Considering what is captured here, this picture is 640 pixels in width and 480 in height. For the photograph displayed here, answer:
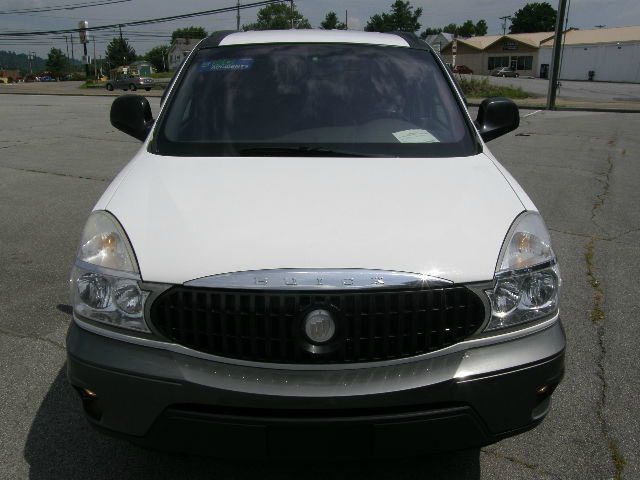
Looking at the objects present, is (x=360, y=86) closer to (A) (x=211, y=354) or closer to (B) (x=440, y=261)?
(B) (x=440, y=261)

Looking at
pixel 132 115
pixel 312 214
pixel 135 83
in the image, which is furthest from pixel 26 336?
pixel 135 83

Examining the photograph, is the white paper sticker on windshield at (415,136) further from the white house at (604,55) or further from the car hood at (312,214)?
the white house at (604,55)

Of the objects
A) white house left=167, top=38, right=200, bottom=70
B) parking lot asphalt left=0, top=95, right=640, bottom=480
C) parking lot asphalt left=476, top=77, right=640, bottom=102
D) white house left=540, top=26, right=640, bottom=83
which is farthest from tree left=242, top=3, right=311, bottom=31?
parking lot asphalt left=0, top=95, right=640, bottom=480

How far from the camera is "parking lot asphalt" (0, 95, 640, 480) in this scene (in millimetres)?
2602

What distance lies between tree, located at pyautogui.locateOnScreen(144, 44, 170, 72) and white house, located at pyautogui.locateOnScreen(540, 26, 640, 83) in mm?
72750

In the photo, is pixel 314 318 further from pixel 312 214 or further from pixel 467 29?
pixel 467 29

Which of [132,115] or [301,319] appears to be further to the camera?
[132,115]

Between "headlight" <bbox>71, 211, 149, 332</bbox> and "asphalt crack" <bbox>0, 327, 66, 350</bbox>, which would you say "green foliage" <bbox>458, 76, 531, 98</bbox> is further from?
"headlight" <bbox>71, 211, 149, 332</bbox>

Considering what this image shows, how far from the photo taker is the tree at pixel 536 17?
115062mm

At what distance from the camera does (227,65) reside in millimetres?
3570

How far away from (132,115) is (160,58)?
12374 cm

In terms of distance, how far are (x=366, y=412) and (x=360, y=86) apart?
6.70 ft

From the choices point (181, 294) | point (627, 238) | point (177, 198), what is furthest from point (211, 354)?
point (627, 238)

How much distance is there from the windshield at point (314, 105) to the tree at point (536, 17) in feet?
403
